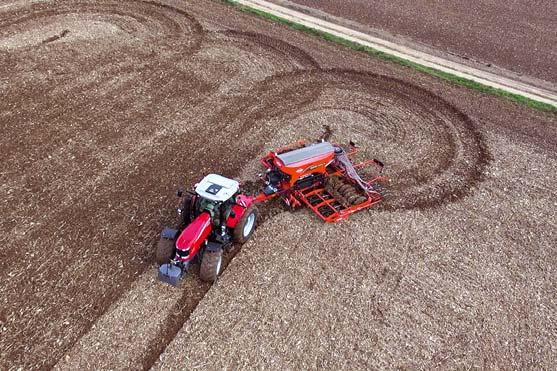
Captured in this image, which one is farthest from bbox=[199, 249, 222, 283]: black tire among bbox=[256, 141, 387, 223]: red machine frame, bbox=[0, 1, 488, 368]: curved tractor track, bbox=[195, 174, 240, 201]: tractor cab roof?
bbox=[256, 141, 387, 223]: red machine frame

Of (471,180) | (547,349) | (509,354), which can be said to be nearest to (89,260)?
(509,354)

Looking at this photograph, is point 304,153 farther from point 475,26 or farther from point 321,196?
point 475,26

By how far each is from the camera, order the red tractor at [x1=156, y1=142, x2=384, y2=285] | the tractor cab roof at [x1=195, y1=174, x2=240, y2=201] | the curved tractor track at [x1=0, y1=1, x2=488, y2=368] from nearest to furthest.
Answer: the tractor cab roof at [x1=195, y1=174, x2=240, y2=201] < the red tractor at [x1=156, y1=142, x2=384, y2=285] < the curved tractor track at [x1=0, y1=1, x2=488, y2=368]

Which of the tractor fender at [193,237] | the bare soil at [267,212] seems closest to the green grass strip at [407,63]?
the bare soil at [267,212]

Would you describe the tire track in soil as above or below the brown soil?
below

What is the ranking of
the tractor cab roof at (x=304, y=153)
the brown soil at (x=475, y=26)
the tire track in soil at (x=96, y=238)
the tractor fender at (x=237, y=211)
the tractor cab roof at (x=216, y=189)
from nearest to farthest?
the tire track in soil at (x=96, y=238) → the tractor cab roof at (x=216, y=189) → the tractor fender at (x=237, y=211) → the tractor cab roof at (x=304, y=153) → the brown soil at (x=475, y=26)

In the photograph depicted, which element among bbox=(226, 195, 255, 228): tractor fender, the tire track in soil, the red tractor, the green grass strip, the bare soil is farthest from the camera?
the green grass strip

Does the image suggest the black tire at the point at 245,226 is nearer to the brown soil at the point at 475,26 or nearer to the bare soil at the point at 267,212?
the bare soil at the point at 267,212

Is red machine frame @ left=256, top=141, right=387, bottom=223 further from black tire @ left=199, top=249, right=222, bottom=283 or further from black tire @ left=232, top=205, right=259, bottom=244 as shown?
black tire @ left=199, top=249, right=222, bottom=283

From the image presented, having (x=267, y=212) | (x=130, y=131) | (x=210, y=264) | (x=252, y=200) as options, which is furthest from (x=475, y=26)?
(x=210, y=264)
